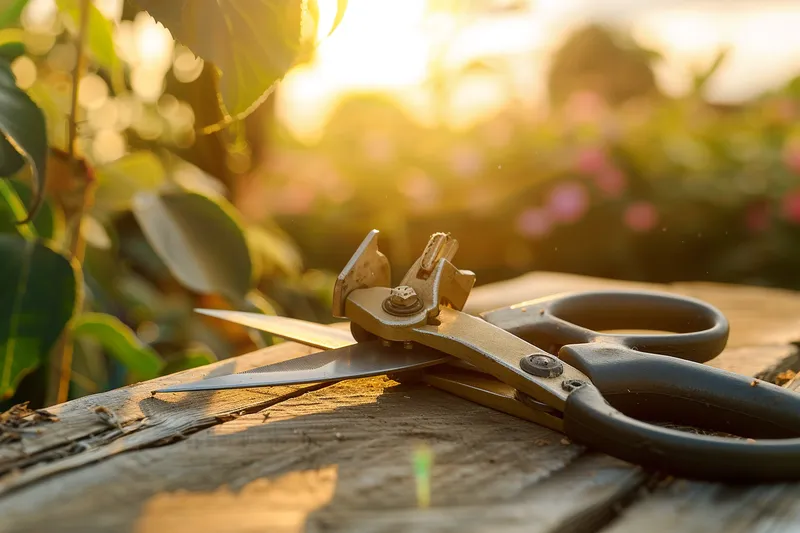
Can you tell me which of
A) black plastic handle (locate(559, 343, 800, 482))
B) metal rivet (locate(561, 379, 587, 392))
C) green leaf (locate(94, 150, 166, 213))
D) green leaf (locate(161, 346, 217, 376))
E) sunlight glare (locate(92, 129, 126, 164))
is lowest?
green leaf (locate(161, 346, 217, 376))

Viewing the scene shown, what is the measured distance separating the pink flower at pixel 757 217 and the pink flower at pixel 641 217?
0.36 metres

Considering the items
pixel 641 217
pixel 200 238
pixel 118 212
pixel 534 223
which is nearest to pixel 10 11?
pixel 200 238

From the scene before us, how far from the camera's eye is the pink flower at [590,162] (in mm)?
2832

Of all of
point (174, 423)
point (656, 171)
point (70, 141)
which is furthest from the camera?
point (656, 171)

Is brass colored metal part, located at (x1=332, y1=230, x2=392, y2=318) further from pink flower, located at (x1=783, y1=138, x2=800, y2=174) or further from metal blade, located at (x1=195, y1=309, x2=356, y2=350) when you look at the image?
pink flower, located at (x1=783, y1=138, x2=800, y2=174)

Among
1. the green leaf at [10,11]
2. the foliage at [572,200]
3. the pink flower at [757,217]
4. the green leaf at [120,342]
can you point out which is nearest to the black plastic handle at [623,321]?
the green leaf at [120,342]

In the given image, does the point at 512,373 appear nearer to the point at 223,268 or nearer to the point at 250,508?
the point at 250,508

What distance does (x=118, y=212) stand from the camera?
60.2 inches

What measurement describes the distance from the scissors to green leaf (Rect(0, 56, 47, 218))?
25cm

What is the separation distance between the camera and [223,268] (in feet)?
3.31

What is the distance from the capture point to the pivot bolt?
0.74m

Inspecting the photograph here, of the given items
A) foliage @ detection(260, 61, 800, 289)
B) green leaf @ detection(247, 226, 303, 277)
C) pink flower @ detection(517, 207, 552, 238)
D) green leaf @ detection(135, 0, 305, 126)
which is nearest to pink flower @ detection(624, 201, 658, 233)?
foliage @ detection(260, 61, 800, 289)

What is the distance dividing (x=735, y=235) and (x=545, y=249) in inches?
27.9

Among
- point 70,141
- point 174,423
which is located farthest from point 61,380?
point 174,423
